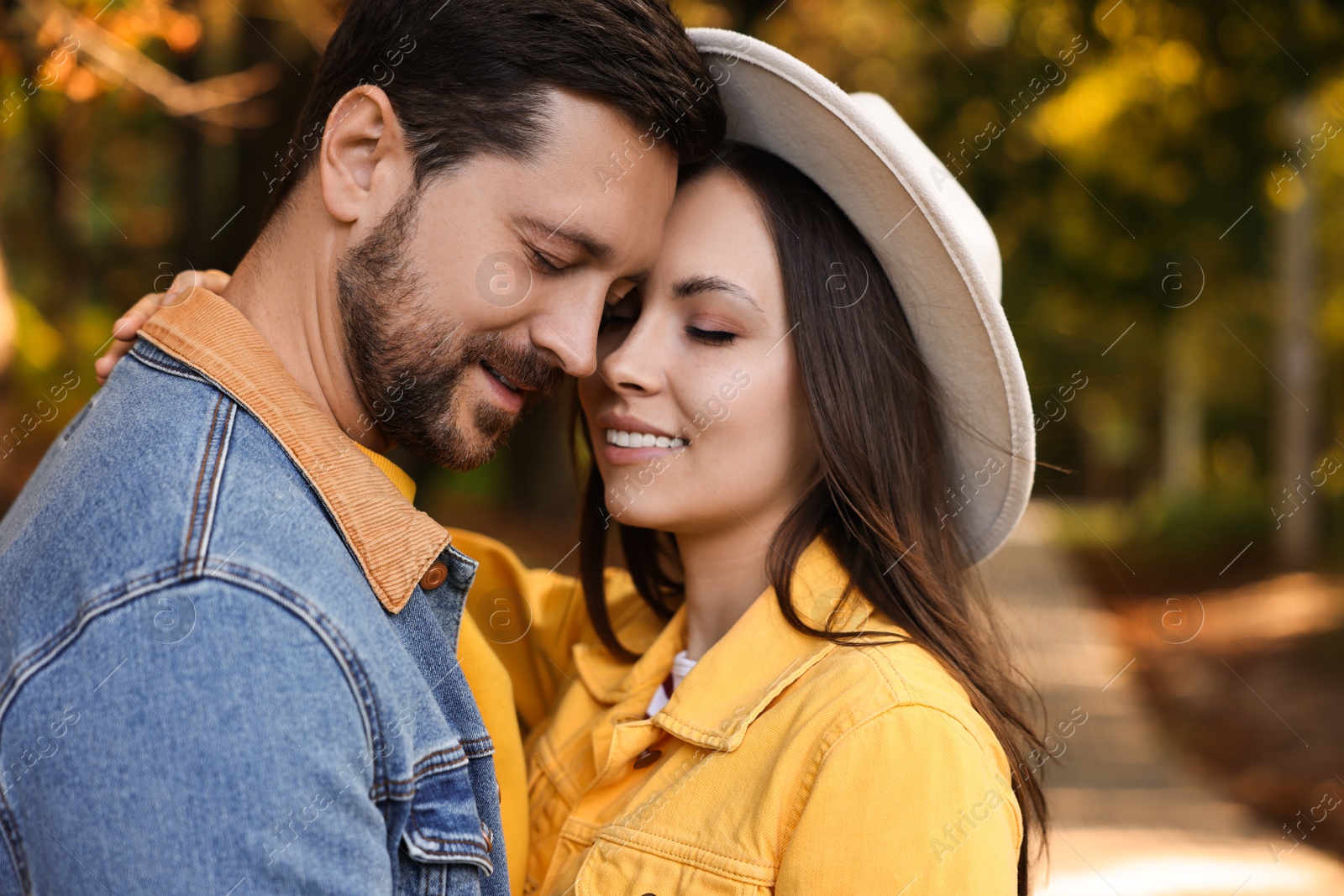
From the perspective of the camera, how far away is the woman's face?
88.2 inches

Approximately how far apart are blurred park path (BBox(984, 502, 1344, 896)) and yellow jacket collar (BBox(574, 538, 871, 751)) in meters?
0.60

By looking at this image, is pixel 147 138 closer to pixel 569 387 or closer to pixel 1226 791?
pixel 569 387

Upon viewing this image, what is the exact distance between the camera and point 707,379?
88.1 inches

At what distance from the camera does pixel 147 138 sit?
1119 cm

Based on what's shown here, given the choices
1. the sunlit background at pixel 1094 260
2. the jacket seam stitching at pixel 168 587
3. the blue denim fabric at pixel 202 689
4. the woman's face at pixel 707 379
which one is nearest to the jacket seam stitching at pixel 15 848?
the blue denim fabric at pixel 202 689

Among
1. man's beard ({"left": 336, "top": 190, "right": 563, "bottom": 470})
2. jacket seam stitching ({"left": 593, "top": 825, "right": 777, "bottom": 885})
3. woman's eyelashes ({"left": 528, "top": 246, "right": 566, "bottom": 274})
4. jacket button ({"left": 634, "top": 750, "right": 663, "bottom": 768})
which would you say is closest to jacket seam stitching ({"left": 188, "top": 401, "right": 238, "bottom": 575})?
man's beard ({"left": 336, "top": 190, "right": 563, "bottom": 470})

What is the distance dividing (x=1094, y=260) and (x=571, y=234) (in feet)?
30.9

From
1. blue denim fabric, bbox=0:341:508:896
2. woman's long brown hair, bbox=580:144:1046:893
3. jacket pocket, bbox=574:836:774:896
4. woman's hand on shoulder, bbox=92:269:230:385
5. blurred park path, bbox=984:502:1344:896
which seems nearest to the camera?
blue denim fabric, bbox=0:341:508:896

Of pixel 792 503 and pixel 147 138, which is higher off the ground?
pixel 147 138

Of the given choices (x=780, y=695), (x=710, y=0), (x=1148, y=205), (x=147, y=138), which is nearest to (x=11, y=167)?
(x=147, y=138)

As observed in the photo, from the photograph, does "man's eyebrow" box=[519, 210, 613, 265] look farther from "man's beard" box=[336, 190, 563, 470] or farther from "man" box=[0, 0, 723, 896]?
"man's beard" box=[336, 190, 563, 470]

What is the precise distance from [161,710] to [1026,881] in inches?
68.7

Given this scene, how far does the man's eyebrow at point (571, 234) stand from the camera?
189cm

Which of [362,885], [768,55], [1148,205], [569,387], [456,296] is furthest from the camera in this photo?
[1148,205]
